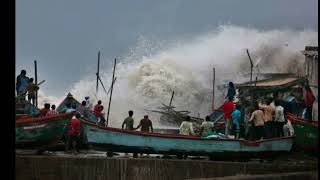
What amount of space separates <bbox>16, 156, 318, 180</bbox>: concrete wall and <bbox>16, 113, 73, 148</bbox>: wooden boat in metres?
1.04

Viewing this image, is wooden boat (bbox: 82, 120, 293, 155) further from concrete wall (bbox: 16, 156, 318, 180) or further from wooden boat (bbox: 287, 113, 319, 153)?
concrete wall (bbox: 16, 156, 318, 180)

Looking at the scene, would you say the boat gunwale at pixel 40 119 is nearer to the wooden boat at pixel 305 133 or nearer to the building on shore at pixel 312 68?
the wooden boat at pixel 305 133

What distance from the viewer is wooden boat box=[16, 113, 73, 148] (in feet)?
44.3

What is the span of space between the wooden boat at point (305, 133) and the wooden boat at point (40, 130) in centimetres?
568

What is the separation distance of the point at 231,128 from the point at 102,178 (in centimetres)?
439

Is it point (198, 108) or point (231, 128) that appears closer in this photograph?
point (231, 128)

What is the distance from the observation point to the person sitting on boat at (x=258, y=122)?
1442 cm

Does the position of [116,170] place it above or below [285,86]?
below

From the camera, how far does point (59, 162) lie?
13.0 meters

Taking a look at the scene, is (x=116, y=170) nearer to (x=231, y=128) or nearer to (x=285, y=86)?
(x=231, y=128)
